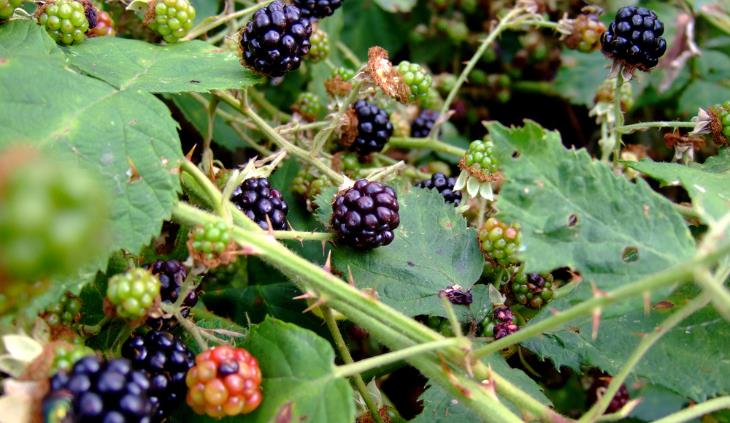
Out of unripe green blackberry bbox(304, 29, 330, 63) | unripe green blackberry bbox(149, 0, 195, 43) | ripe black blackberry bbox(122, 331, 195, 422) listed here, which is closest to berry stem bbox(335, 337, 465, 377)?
ripe black blackberry bbox(122, 331, 195, 422)

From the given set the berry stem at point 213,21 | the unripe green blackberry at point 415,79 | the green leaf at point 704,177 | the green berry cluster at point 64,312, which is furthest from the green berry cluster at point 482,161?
the green berry cluster at point 64,312

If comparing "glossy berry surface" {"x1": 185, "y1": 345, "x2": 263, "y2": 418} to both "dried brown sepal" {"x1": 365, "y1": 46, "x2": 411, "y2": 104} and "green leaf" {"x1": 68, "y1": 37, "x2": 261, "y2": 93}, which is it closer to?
"green leaf" {"x1": 68, "y1": 37, "x2": 261, "y2": 93}

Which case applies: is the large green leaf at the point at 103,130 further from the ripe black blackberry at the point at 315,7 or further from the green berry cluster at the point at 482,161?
the green berry cluster at the point at 482,161

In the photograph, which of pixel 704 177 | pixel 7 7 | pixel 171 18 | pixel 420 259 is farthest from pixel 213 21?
pixel 704 177

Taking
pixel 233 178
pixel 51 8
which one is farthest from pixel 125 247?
pixel 51 8

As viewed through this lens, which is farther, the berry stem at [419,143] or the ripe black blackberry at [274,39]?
the berry stem at [419,143]

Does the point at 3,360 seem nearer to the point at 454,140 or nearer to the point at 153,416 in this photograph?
the point at 153,416

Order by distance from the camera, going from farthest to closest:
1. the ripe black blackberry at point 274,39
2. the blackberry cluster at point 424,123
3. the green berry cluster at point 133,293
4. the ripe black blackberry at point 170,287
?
the blackberry cluster at point 424,123
the ripe black blackberry at point 274,39
the ripe black blackberry at point 170,287
the green berry cluster at point 133,293

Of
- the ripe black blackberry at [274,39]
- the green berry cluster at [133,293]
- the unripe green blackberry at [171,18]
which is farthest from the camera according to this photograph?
the unripe green blackberry at [171,18]
